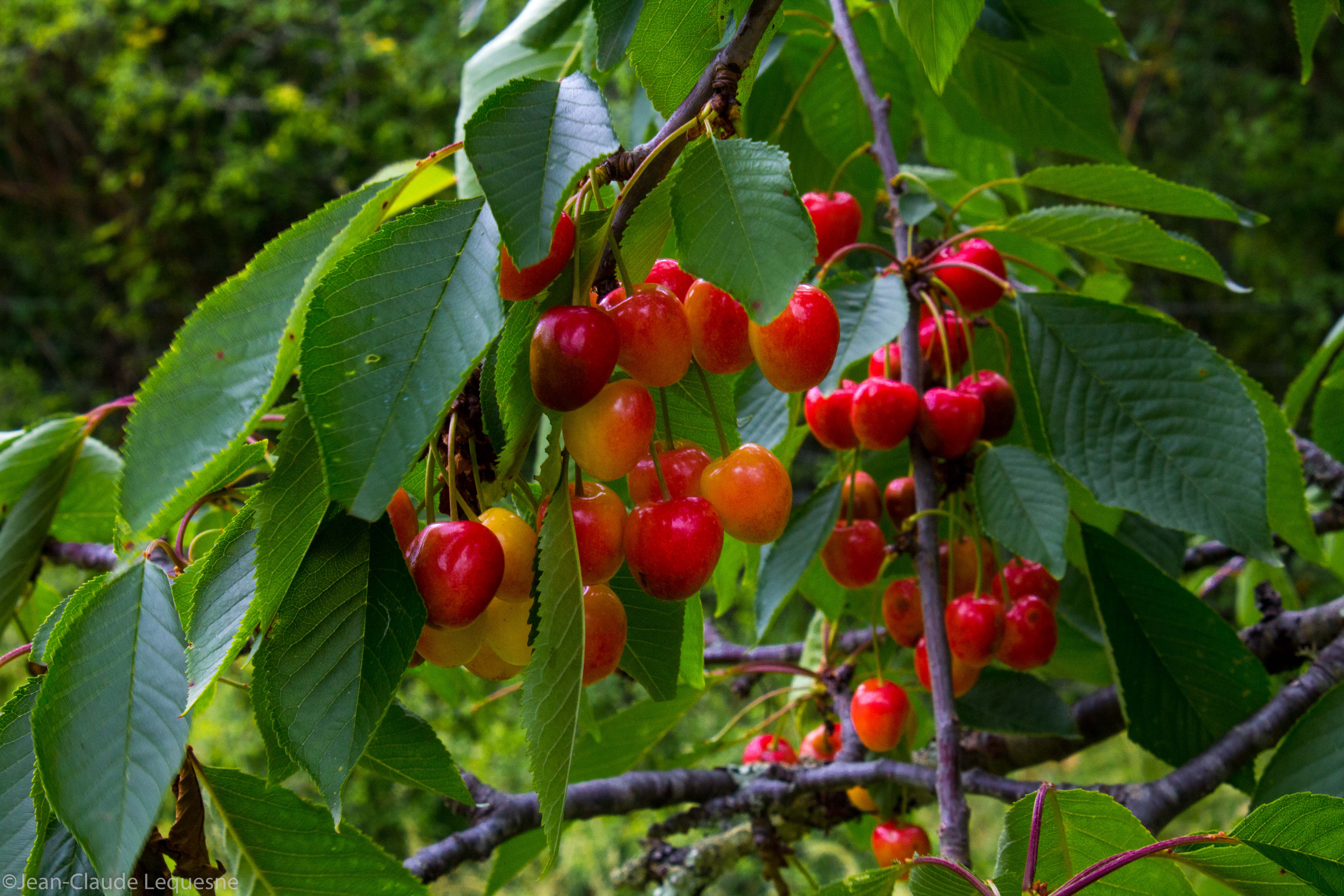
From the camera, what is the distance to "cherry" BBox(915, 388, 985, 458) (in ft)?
2.08

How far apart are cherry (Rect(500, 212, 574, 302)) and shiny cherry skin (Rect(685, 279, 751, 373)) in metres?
0.06

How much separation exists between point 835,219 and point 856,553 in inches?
10.0

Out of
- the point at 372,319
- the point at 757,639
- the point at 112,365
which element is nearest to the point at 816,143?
the point at 757,639

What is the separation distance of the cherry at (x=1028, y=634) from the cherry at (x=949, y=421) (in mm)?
127

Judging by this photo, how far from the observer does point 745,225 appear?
0.33 m

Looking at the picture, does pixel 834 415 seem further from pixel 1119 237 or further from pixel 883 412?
pixel 1119 237

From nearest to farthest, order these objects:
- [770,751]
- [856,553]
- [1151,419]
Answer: [1151,419] < [856,553] < [770,751]

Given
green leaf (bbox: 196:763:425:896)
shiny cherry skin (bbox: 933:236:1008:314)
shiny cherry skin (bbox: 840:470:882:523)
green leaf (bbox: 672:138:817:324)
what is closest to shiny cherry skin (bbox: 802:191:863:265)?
shiny cherry skin (bbox: 933:236:1008:314)

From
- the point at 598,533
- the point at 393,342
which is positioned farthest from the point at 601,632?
the point at 393,342

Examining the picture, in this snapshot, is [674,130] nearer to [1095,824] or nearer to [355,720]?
[355,720]

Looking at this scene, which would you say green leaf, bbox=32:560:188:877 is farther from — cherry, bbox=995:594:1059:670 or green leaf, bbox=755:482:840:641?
cherry, bbox=995:594:1059:670

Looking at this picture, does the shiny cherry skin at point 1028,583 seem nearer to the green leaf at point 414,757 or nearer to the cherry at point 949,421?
the cherry at point 949,421

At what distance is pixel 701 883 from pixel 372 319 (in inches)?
31.5

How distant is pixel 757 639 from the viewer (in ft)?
2.17
